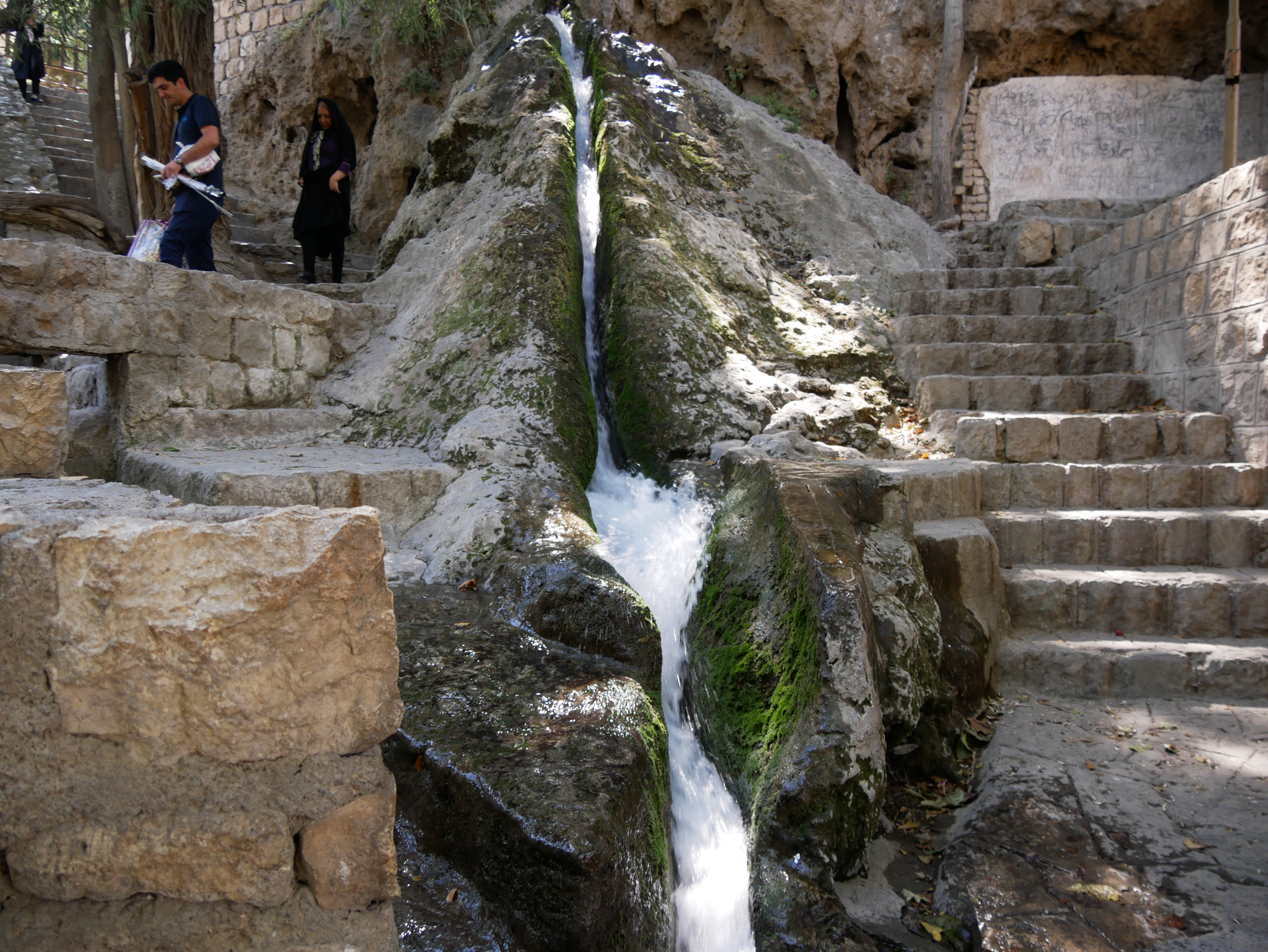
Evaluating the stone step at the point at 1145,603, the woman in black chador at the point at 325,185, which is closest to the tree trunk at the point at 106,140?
the woman in black chador at the point at 325,185

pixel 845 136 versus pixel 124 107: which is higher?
pixel 845 136

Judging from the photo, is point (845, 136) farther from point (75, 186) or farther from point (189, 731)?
point (189, 731)

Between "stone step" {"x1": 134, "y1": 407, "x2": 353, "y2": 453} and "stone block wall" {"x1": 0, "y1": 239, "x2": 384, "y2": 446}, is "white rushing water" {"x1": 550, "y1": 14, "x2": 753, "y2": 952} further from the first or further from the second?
"stone block wall" {"x1": 0, "y1": 239, "x2": 384, "y2": 446}

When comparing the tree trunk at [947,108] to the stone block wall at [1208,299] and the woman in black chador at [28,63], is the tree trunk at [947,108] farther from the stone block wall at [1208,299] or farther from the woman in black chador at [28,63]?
the woman in black chador at [28,63]

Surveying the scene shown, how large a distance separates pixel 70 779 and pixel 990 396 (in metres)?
5.50

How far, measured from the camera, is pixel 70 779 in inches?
53.2

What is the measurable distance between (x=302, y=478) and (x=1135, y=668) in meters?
4.04

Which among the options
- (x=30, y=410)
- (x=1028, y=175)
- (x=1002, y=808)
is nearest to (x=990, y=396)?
(x=1002, y=808)

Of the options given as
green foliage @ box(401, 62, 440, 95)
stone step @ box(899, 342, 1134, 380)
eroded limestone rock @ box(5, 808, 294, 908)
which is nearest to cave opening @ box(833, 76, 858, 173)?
green foliage @ box(401, 62, 440, 95)

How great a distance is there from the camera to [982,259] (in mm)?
7035

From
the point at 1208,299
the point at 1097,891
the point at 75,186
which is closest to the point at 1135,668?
the point at 1097,891

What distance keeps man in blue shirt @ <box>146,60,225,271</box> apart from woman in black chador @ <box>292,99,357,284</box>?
1455 millimetres

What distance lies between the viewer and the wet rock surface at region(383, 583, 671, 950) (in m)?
2.17

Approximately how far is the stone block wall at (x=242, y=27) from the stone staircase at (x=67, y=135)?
211cm
